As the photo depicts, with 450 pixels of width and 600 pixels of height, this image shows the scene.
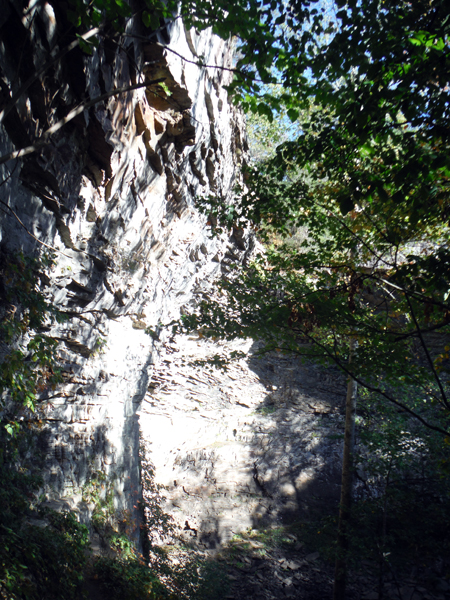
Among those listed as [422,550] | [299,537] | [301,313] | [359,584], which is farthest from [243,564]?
[301,313]

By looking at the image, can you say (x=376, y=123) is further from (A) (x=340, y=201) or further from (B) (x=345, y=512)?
(B) (x=345, y=512)

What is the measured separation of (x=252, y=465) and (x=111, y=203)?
10.5m

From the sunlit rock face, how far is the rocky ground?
230 centimetres

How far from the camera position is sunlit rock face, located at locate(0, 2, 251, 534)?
3.86 meters

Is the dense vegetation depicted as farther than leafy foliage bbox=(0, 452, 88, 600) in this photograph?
No

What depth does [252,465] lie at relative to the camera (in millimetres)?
12672

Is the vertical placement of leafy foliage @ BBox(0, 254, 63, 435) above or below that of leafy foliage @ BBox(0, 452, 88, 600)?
above

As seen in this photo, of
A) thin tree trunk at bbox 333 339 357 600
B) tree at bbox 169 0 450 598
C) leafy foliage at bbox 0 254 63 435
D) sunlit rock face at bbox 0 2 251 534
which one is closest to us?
tree at bbox 169 0 450 598

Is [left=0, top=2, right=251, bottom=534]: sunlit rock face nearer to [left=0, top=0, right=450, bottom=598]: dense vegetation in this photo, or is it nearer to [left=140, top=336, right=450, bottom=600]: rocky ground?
[left=0, top=0, right=450, bottom=598]: dense vegetation

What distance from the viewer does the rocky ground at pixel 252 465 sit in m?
8.58

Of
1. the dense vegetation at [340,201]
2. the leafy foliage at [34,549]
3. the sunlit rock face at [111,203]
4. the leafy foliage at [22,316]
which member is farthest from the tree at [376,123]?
the leafy foliage at [34,549]

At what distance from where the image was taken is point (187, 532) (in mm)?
10414

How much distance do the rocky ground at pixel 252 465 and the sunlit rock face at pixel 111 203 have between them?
2.30m

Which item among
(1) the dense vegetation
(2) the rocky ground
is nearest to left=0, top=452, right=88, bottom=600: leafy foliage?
(1) the dense vegetation
